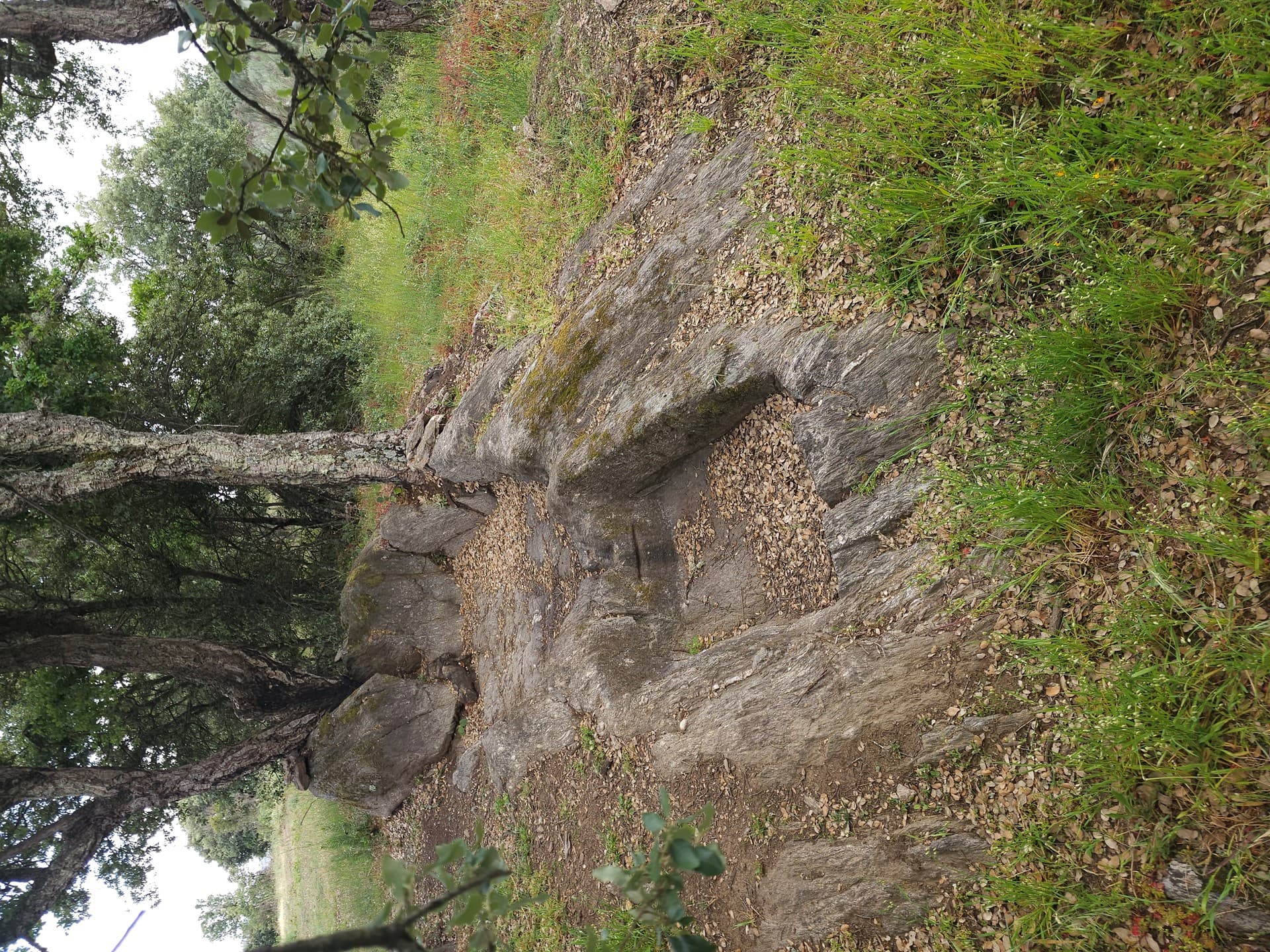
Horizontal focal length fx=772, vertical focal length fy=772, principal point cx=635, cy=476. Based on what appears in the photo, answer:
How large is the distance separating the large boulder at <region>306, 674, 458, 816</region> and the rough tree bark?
77 centimetres

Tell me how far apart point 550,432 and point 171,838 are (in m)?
9.92

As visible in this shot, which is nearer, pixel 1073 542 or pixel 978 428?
pixel 1073 542

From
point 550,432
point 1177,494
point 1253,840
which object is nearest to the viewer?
point 1253,840

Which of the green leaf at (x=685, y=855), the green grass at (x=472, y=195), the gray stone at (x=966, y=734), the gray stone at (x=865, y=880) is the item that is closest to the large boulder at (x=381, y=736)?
the green grass at (x=472, y=195)

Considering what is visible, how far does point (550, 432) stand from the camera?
692cm

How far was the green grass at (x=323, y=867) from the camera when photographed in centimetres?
1227

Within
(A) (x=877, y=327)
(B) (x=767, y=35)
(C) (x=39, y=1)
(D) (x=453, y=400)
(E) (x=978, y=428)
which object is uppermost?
(C) (x=39, y=1)

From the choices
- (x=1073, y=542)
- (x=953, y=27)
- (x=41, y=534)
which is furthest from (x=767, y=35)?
(x=41, y=534)

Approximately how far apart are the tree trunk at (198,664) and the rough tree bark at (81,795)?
1.98ft

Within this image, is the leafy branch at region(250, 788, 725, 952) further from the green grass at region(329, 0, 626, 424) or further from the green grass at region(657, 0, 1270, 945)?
the green grass at region(329, 0, 626, 424)

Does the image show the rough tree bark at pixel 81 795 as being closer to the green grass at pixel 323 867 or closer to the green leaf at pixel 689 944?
the green grass at pixel 323 867

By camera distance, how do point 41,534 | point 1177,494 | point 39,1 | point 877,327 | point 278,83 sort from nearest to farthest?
point 1177,494, point 877,327, point 39,1, point 41,534, point 278,83

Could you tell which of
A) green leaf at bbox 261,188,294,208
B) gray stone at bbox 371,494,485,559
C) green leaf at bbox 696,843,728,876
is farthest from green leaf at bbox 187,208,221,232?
gray stone at bbox 371,494,485,559

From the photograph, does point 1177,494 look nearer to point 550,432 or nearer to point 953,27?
point 953,27
